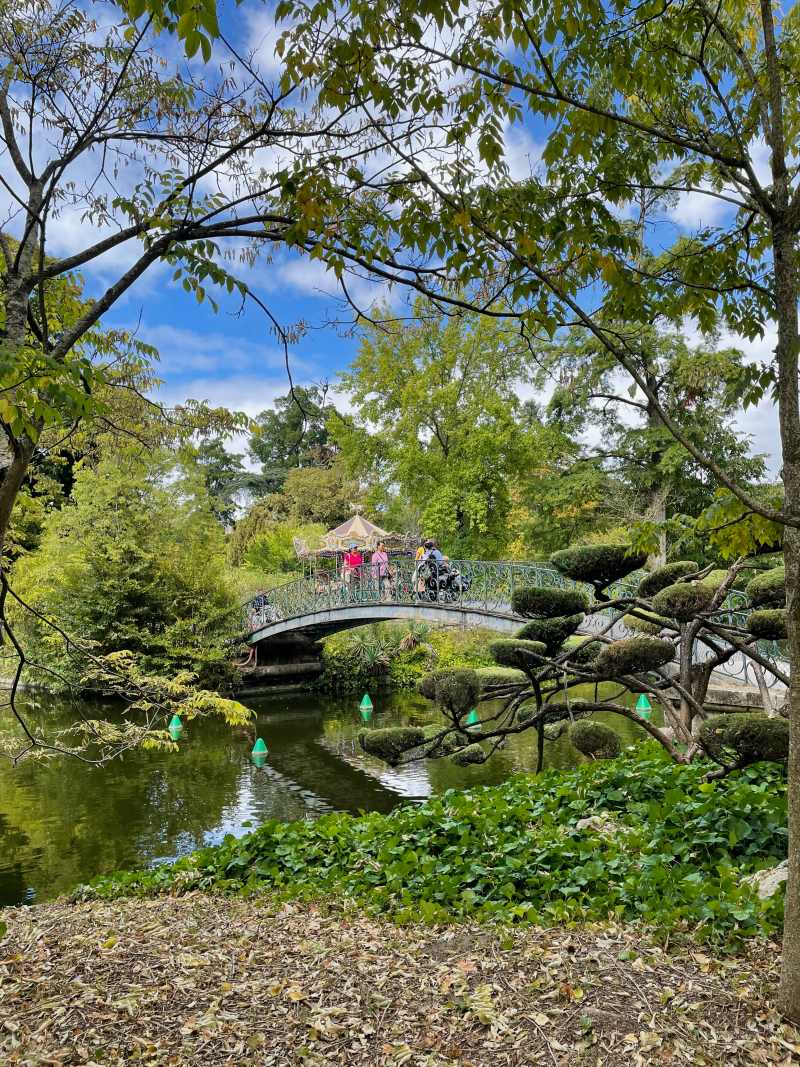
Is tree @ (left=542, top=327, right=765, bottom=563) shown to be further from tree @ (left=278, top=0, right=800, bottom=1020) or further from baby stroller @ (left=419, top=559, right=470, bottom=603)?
tree @ (left=278, top=0, right=800, bottom=1020)

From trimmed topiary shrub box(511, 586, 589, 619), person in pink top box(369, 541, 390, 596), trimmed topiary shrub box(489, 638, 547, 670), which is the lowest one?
trimmed topiary shrub box(489, 638, 547, 670)

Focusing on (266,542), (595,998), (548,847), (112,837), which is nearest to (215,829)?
(112,837)

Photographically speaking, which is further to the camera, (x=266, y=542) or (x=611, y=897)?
(x=266, y=542)

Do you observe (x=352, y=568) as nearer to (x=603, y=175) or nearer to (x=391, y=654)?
(x=391, y=654)

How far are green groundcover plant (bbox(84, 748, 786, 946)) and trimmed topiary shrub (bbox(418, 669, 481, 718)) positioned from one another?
29.6 inches

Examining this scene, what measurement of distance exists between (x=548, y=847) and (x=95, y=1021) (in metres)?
2.60

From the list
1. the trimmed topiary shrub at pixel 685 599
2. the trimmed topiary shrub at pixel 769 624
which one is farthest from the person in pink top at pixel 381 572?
the trimmed topiary shrub at pixel 769 624

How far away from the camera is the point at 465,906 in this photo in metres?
3.67

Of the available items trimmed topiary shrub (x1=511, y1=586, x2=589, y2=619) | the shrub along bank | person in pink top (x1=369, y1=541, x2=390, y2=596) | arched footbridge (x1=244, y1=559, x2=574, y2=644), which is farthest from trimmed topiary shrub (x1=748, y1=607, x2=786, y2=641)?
the shrub along bank

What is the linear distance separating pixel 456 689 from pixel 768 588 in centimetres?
238

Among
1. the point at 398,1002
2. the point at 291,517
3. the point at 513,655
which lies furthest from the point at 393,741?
the point at 291,517

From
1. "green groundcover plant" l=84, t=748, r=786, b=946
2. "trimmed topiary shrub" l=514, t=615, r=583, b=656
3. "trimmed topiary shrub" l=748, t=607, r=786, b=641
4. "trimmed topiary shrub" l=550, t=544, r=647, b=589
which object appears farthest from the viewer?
"trimmed topiary shrub" l=514, t=615, r=583, b=656

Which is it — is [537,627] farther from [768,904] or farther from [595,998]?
[595,998]

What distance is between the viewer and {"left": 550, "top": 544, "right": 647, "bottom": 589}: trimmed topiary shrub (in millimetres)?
5219
